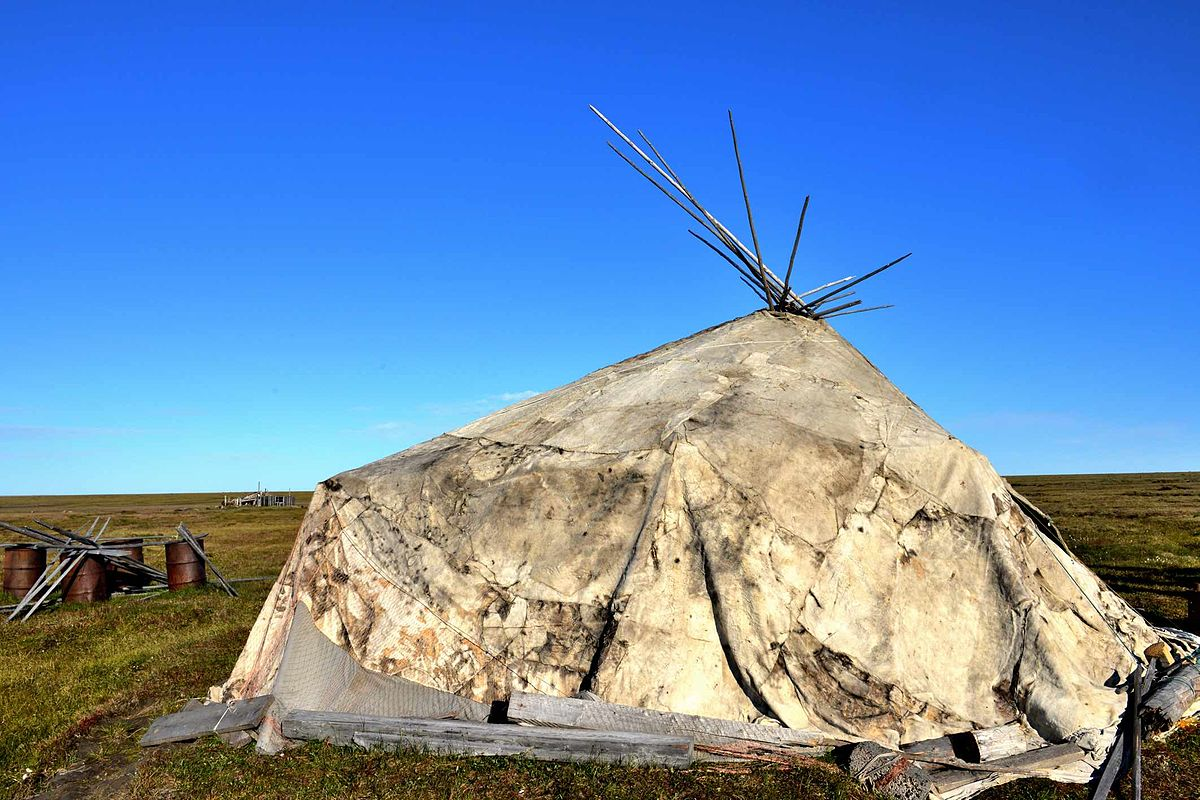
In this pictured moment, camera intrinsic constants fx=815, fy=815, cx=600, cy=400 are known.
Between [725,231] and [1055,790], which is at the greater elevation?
[725,231]

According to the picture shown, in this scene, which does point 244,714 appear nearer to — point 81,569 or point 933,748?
point 933,748

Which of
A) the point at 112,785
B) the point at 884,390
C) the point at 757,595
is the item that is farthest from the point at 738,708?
the point at 112,785

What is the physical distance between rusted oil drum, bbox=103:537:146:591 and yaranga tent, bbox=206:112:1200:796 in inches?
410

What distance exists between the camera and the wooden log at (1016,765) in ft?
21.8

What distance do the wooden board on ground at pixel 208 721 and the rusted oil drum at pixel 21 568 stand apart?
11.0m

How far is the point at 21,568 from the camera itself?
16500 mm

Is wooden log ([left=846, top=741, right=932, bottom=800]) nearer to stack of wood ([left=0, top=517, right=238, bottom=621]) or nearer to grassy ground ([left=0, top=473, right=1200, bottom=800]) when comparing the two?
grassy ground ([left=0, top=473, right=1200, bottom=800])

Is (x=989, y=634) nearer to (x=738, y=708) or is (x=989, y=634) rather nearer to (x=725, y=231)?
(x=738, y=708)

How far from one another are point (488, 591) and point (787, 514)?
3.05 metres

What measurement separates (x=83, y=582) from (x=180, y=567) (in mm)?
1855

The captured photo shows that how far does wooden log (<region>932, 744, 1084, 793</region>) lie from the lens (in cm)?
665

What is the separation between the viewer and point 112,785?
23.5ft

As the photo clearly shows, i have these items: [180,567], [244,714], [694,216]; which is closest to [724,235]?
[694,216]

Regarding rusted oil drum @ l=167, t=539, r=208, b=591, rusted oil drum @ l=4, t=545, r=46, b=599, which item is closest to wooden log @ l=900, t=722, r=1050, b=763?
rusted oil drum @ l=167, t=539, r=208, b=591
